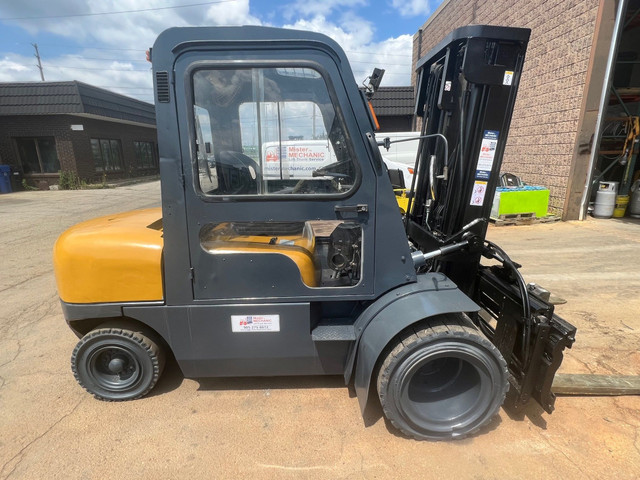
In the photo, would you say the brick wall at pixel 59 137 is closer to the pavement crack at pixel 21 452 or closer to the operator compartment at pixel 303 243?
the pavement crack at pixel 21 452

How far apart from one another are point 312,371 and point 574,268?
15.8 ft

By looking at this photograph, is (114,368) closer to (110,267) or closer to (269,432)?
(110,267)

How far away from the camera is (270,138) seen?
220cm

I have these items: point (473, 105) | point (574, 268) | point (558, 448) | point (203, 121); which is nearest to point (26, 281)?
point (203, 121)

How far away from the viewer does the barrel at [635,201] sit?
28.2 feet

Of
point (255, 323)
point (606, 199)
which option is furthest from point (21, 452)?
point (606, 199)

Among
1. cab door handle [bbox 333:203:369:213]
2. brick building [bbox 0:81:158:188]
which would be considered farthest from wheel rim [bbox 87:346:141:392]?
brick building [bbox 0:81:158:188]

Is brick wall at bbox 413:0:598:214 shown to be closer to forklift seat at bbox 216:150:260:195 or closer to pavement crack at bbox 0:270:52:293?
forklift seat at bbox 216:150:260:195

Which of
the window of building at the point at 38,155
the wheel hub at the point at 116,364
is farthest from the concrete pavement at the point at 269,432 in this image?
the window of building at the point at 38,155

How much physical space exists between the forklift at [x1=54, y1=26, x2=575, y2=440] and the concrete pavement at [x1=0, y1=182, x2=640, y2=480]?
0.61 ft

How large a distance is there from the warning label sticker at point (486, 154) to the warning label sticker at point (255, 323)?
181 cm

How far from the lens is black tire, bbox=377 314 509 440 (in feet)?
7.22

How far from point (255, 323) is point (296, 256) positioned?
518 millimetres

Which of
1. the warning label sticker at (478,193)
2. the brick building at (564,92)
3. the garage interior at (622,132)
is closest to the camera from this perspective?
the warning label sticker at (478,193)
